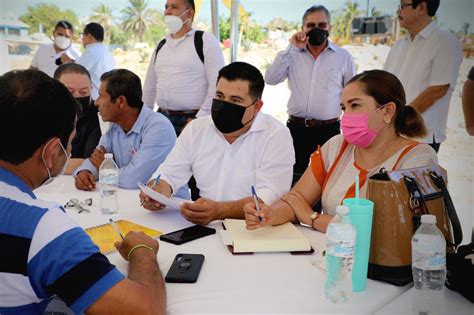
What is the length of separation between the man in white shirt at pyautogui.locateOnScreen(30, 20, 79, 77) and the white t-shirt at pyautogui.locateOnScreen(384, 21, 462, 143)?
402 cm

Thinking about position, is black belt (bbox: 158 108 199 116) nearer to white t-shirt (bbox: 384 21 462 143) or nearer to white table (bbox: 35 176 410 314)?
white t-shirt (bbox: 384 21 462 143)

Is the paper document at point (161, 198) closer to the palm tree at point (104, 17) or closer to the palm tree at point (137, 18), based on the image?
the palm tree at point (137, 18)

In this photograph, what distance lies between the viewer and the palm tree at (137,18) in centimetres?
525

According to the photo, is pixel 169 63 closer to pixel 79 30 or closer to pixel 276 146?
pixel 276 146

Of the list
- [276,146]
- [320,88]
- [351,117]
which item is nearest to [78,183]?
[276,146]

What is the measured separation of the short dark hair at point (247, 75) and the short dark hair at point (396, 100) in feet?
1.89

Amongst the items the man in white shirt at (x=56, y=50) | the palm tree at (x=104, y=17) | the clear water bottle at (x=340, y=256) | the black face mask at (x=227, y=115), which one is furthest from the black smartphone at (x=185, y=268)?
the palm tree at (x=104, y=17)

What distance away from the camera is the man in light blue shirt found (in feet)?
8.73

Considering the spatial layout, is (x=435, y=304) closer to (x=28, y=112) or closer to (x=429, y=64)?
(x=28, y=112)

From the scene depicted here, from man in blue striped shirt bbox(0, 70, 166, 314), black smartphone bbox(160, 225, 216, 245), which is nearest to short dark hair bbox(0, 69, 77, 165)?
man in blue striped shirt bbox(0, 70, 166, 314)

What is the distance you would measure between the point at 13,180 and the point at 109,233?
2.13 ft

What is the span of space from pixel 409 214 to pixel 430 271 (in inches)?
6.3

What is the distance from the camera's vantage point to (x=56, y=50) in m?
5.52

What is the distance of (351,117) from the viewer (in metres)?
1.86
